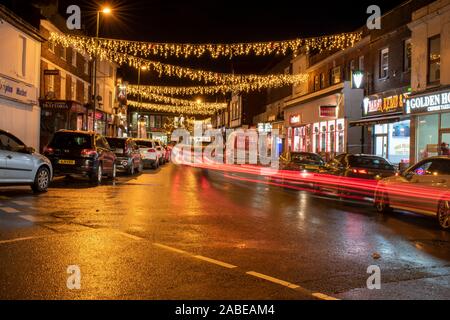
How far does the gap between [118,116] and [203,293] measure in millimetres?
48801

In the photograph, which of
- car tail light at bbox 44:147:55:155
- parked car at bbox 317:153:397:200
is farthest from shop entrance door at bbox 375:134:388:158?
car tail light at bbox 44:147:55:155

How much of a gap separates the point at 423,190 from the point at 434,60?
484 inches

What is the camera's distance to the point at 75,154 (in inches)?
661

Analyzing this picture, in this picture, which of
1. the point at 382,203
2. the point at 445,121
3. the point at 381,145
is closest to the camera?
the point at 382,203

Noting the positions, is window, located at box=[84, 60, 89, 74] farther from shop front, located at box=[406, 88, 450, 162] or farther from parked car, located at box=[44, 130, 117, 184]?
shop front, located at box=[406, 88, 450, 162]

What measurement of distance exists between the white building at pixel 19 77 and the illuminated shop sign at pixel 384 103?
58.3 ft

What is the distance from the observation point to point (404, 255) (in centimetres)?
768

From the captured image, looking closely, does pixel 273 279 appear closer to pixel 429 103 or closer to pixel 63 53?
pixel 429 103

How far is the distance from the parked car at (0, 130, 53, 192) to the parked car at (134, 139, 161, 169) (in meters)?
14.6

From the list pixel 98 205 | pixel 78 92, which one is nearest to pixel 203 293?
pixel 98 205

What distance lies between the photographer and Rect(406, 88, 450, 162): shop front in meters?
20.1

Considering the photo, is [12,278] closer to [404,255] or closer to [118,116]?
[404,255]

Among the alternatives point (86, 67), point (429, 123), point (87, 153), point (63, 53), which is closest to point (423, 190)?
point (87, 153)

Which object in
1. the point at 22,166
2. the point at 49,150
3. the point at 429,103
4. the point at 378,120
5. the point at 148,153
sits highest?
the point at 429,103
